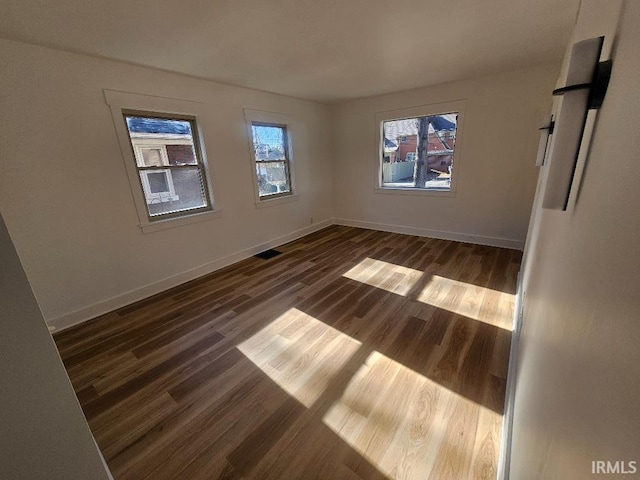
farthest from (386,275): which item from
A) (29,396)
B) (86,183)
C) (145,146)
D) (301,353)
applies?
(86,183)

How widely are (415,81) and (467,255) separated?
2.58m

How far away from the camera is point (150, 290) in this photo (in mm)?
2938

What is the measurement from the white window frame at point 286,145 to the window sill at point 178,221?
738mm

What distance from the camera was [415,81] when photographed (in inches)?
141

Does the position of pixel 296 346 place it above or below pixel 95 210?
below

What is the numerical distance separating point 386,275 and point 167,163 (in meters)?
2.94

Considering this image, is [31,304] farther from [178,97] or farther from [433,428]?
[178,97]

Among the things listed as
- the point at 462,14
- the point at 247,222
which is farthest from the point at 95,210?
the point at 462,14

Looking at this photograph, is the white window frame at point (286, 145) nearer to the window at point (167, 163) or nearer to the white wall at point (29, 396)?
the window at point (167, 163)

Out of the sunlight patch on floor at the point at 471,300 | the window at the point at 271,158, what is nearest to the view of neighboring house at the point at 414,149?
the window at the point at 271,158

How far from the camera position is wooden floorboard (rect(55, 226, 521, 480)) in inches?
50.4

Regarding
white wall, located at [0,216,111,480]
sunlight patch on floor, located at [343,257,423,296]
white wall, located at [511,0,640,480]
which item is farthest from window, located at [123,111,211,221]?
white wall, located at [511,0,640,480]

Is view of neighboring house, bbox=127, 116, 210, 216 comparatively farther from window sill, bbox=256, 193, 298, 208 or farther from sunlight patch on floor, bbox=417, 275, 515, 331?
sunlight patch on floor, bbox=417, 275, 515, 331

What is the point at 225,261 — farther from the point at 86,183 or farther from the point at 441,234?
the point at 441,234
